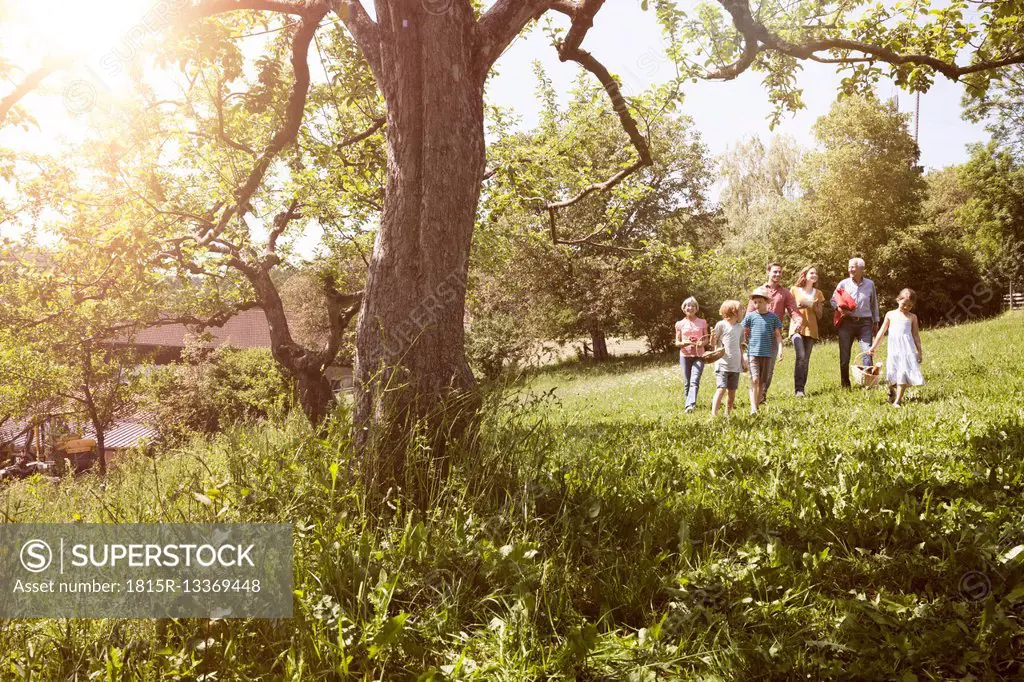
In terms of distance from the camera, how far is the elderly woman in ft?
32.3

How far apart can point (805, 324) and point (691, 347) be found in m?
1.96

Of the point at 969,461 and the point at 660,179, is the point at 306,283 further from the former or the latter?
the point at 969,461

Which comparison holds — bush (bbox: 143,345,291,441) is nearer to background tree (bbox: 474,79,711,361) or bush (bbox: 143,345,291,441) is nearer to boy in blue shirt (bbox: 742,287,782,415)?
background tree (bbox: 474,79,711,361)

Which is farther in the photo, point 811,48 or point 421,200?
point 811,48

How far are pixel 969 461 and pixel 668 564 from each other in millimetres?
3059

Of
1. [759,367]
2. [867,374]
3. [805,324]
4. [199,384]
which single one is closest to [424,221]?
[759,367]

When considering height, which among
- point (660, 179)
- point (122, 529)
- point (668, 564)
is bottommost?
point (668, 564)

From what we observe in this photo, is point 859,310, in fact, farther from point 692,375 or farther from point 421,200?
point 421,200

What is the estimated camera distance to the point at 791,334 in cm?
1002

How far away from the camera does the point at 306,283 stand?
46750 mm

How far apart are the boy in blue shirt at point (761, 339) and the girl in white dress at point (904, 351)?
1.54 meters

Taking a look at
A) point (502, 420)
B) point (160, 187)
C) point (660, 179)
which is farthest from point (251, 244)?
point (660, 179)

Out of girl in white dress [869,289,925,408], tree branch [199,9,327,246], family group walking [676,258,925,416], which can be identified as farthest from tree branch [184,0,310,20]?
girl in white dress [869,289,925,408]

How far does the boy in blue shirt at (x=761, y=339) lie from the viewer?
8773mm
